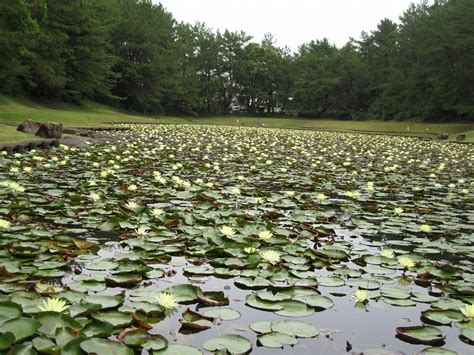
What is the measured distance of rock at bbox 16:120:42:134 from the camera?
1294 cm

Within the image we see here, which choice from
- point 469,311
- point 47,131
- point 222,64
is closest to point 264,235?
point 469,311

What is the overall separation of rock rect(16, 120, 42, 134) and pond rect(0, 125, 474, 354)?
7716mm

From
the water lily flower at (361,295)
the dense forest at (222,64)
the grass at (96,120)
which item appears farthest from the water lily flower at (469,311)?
the dense forest at (222,64)

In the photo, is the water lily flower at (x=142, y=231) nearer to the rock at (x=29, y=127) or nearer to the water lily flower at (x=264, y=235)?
the water lily flower at (x=264, y=235)

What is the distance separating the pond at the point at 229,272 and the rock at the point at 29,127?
25.3 ft

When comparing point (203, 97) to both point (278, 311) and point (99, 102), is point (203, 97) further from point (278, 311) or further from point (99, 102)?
point (278, 311)

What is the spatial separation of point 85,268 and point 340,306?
1.70 m

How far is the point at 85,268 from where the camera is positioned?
119 inches

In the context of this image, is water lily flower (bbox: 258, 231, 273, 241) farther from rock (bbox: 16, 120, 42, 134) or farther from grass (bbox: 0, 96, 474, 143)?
rock (bbox: 16, 120, 42, 134)

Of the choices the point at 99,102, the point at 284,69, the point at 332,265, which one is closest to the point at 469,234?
the point at 332,265

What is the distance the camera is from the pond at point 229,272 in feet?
6.97

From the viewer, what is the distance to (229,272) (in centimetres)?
303

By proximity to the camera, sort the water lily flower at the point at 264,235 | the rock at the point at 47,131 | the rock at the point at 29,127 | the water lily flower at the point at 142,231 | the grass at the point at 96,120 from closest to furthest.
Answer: the water lily flower at the point at 264,235, the water lily flower at the point at 142,231, the rock at the point at 47,131, the rock at the point at 29,127, the grass at the point at 96,120

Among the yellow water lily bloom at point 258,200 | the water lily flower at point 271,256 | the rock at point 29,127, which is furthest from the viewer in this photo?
the rock at point 29,127
